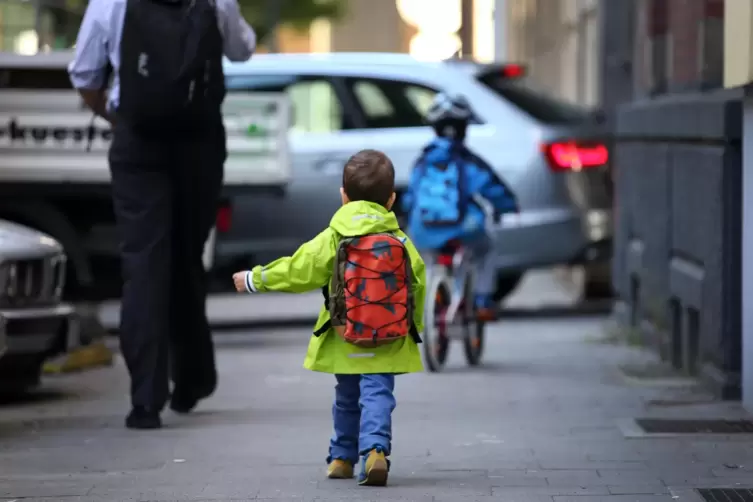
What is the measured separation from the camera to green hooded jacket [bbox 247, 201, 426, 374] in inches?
247

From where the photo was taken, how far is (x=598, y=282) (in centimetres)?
1494

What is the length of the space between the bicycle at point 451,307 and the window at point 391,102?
250 cm

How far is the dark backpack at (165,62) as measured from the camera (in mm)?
7648

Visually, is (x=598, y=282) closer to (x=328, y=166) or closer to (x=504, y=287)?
(x=504, y=287)

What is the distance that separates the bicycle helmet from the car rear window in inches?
102

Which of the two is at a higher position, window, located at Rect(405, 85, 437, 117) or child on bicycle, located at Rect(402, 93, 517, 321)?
window, located at Rect(405, 85, 437, 117)

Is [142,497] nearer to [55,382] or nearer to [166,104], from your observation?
[166,104]

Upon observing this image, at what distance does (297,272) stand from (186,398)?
6.75 ft

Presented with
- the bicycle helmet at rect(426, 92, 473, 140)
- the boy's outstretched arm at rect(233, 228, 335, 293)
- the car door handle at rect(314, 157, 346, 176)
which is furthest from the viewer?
the car door handle at rect(314, 157, 346, 176)

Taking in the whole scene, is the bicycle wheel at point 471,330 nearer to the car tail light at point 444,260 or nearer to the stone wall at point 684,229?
the car tail light at point 444,260

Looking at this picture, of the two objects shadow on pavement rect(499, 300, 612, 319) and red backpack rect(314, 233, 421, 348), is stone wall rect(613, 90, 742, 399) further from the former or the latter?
red backpack rect(314, 233, 421, 348)

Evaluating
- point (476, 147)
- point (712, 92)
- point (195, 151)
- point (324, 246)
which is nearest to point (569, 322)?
point (476, 147)

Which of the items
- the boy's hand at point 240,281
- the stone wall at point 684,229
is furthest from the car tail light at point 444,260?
the boy's hand at point 240,281

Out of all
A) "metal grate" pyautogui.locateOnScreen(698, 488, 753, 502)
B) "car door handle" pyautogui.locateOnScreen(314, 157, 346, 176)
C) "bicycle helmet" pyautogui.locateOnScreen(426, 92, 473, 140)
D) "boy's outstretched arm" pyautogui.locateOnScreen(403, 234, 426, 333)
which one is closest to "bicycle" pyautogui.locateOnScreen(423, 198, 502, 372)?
"bicycle helmet" pyautogui.locateOnScreen(426, 92, 473, 140)
